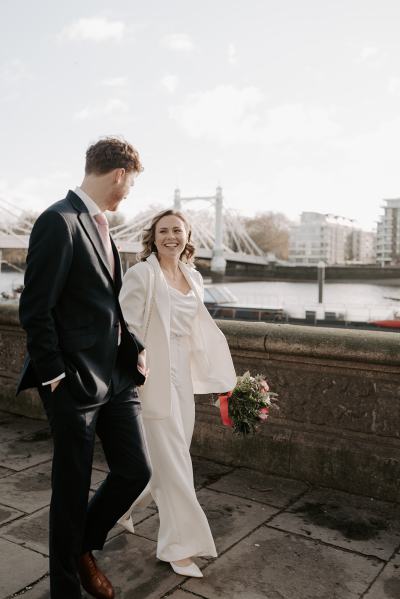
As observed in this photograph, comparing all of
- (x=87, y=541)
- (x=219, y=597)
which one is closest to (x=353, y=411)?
(x=219, y=597)

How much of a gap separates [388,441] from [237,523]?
0.91 metres

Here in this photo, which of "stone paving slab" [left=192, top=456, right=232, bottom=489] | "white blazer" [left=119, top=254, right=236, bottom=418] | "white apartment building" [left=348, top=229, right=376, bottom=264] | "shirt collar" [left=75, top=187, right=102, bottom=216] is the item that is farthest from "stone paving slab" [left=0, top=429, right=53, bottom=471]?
"white apartment building" [left=348, top=229, right=376, bottom=264]

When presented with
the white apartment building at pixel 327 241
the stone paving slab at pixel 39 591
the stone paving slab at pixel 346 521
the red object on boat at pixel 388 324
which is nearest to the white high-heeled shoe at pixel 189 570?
the stone paving slab at pixel 39 591

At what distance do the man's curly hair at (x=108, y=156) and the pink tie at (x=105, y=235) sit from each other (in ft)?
0.46

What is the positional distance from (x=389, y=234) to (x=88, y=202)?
4709 inches

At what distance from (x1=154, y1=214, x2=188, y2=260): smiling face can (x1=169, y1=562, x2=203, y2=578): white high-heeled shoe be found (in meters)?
1.18

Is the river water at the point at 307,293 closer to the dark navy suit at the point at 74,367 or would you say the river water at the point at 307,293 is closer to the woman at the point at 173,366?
the woman at the point at 173,366

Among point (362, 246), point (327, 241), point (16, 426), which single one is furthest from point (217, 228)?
point (362, 246)

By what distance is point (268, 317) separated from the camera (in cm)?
2280

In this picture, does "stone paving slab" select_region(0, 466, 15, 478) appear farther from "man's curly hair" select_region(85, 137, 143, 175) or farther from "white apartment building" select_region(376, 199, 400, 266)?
"white apartment building" select_region(376, 199, 400, 266)

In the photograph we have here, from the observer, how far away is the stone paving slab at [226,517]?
8.75 ft

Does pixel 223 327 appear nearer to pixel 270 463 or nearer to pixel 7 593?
pixel 270 463

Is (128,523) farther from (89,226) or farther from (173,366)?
(89,226)

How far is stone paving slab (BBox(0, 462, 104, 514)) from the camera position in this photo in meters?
2.97
